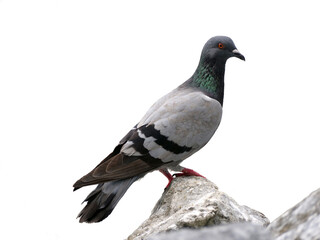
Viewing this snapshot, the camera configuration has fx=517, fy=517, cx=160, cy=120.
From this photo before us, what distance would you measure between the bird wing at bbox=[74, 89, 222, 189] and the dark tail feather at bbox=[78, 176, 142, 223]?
0.68 feet

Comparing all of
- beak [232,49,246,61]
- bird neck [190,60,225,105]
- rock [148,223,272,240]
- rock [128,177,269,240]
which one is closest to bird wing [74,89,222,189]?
bird neck [190,60,225,105]

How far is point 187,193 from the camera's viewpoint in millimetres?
7504

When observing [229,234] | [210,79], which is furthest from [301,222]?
[210,79]

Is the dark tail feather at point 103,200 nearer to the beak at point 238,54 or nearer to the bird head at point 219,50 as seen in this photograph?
the bird head at point 219,50

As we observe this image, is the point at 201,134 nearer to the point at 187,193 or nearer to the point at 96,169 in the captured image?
the point at 187,193

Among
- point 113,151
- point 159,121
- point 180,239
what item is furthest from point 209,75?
point 180,239

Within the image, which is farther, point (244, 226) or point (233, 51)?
point (233, 51)

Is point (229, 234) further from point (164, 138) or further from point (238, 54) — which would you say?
point (238, 54)

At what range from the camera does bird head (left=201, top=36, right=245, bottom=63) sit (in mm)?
8547

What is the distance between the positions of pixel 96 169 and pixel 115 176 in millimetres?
305

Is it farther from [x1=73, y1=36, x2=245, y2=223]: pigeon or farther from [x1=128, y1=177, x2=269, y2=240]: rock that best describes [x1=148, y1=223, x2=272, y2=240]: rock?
[x1=73, y1=36, x2=245, y2=223]: pigeon

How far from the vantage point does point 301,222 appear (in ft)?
13.6

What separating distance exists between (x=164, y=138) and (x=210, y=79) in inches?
55.2

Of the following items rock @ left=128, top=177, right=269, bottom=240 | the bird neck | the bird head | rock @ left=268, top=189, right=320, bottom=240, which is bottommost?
rock @ left=128, top=177, right=269, bottom=240
